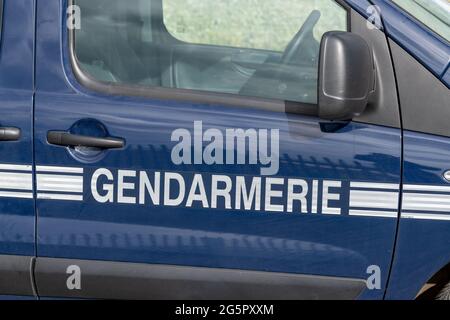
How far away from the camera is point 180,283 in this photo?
3195 mm

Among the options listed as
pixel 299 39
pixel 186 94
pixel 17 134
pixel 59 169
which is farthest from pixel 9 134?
pixel 299 39

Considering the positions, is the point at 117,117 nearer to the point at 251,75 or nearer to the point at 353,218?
the point at 251,75

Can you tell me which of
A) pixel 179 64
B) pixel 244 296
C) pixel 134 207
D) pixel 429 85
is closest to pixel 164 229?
pixel 134 207

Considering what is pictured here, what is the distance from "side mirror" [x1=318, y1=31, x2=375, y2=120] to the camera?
293 cm

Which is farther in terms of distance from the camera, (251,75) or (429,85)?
(251,75)

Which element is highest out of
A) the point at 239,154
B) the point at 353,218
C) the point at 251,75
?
the point at 251,75

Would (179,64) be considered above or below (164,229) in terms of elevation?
above

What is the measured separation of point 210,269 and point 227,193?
28 centimetres

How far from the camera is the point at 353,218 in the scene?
312 centimetres

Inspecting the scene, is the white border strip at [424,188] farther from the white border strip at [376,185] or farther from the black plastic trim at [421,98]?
the black plastic trim at [421,98]

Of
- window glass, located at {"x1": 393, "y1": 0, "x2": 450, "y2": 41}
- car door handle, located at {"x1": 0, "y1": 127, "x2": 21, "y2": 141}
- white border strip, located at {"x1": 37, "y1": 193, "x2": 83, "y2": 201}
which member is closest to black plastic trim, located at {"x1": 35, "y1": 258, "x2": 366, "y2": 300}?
white border strip, located at {"x1": 37, "y1": 193, "x2": 83, "y2": 201}

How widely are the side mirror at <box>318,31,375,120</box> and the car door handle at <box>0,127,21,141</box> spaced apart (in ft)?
3.48

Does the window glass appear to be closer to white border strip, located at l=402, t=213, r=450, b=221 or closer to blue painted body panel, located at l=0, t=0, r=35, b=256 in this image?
white border strip, located at l=402, t=213, r=450, b=221

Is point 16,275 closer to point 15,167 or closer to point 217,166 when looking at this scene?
point 15,167
